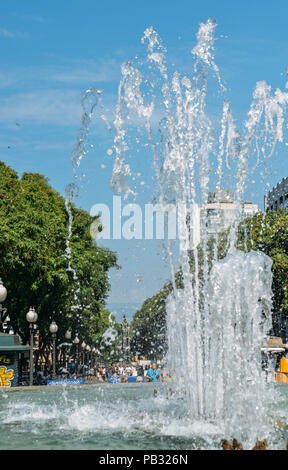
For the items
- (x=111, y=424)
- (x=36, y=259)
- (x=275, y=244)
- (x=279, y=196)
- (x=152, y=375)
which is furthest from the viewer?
(x=279, y=196)

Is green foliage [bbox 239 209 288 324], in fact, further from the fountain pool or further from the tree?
the fountain pool

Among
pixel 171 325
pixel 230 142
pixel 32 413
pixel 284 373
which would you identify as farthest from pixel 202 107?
pixel 284 373

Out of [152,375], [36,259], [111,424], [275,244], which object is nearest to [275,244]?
[275,244]

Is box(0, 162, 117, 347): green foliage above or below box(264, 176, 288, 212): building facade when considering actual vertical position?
Answer: below

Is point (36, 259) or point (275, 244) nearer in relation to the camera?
point (36, 259)

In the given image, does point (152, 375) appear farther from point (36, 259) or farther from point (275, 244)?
A: point (275, 244)

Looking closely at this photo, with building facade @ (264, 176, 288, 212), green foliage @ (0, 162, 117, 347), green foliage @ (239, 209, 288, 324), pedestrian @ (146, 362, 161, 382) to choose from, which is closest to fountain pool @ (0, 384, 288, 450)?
green foliage @ (0, 162, 117, 347)

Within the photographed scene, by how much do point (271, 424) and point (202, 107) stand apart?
791cm

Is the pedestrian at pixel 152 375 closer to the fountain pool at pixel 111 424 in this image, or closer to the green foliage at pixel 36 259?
the green foliage at pixel 36 259

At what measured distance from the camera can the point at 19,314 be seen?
113 ft

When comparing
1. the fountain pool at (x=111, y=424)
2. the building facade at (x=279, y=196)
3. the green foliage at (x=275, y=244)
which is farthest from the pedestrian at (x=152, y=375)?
Answer: the building facade at (x=279, y=196)

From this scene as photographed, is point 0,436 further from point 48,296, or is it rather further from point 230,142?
point 48,296

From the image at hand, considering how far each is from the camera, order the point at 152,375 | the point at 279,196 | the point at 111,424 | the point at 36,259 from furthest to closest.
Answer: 1. the point at 279,196
2. the point at 152,375
3. the point at 36,259
4. the point at 111,424
